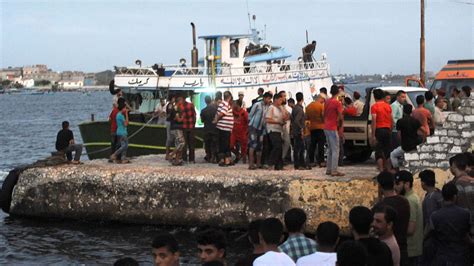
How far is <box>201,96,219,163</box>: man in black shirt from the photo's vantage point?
61.4 feet

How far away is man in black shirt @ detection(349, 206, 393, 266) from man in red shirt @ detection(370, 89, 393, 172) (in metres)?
7.75

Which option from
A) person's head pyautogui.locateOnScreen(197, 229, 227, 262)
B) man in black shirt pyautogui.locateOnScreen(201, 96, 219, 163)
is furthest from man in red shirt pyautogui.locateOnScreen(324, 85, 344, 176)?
person's head pyautogui.locateOnScreen(197, 229, 227, 262)

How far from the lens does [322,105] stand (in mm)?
17266

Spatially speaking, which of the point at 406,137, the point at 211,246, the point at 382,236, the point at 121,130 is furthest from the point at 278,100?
the point at 211,246

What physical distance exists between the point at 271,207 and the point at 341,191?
1385 mm

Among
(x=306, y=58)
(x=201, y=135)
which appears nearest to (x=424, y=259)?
(x=201, y=135)

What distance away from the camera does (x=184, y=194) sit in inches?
658

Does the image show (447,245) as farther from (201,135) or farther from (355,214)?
(201,135)

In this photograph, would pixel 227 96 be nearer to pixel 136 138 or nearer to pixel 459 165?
pixel 136 138

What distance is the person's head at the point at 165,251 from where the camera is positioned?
749cm

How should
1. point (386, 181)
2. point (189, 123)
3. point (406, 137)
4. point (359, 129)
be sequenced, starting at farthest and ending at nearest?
point (189, 123)
point (359, 129)
point (406, 137)
point (386, 181)

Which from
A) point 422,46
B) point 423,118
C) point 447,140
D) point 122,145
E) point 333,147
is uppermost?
point 422,46

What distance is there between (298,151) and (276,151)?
441 mm

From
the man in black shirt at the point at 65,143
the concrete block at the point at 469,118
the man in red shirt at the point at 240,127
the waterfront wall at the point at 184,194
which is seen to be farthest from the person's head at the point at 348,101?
the man in black shirt at the point at 65,143
